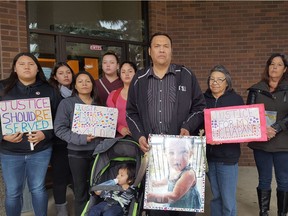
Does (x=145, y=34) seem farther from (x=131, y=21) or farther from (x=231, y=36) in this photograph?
(x=231, y=36)

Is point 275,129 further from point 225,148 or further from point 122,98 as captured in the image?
point 122,98

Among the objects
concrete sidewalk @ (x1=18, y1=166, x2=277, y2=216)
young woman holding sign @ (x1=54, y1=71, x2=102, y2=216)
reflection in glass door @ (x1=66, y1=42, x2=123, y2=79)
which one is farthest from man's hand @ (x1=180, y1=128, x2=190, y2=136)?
reflection in glass door @ (x1=66, y1=42, x2=123, y2=79)

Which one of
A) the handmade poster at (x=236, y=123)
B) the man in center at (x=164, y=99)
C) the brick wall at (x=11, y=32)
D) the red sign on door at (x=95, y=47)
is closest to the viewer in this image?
the man in center at (x=164, y=99)

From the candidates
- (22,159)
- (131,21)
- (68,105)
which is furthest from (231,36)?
(22,159)

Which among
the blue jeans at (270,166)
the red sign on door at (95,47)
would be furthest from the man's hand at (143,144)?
the red sign on door at (95,47)

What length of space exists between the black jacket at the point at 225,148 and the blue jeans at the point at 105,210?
3.37ft

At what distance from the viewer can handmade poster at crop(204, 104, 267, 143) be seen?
119 inches

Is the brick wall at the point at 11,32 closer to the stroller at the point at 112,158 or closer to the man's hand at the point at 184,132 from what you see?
the stroller at the point at 112,158

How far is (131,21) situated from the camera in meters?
6.58

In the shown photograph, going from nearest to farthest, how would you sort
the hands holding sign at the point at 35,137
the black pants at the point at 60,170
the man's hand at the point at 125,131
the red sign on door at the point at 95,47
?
the hands holding sign at the point at 35,137, the man's hand at the point at 125,131, the black pants at the point at 60,170, the red sign on door at the point at 95,47

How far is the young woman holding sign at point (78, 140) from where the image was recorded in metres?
3.37

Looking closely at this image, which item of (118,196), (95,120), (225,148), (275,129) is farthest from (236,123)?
(95,120)

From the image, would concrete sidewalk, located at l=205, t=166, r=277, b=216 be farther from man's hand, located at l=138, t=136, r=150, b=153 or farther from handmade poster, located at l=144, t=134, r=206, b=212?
man's hand, located at l=138, t=136, r=150, b=153

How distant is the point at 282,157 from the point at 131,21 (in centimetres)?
417
